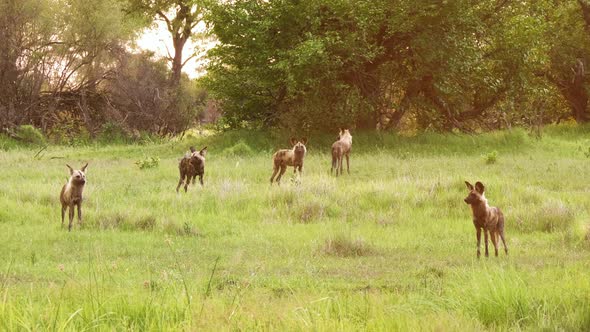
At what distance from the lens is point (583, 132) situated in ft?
128

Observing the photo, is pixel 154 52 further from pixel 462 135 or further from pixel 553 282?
pixel 553 282

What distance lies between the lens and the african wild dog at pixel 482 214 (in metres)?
10.4

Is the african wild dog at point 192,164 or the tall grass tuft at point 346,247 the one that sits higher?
the african wild dog at point 192,164

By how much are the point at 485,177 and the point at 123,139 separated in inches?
978

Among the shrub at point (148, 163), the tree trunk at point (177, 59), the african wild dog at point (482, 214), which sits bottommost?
the shrub at point (148, 163)

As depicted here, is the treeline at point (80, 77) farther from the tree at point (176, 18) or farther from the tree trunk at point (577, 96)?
the tree trunk at point (577, 96)

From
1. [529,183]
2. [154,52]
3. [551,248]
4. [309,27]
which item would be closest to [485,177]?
[529,183]

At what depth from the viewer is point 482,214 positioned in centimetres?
1053

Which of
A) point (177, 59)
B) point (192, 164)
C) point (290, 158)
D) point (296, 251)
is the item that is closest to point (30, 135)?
point (177, 59)

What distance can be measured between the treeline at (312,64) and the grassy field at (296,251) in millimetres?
5667

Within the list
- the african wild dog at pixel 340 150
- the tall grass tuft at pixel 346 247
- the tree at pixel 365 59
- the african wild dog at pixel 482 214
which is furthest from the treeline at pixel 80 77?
the african wild dog at pixel 482 214

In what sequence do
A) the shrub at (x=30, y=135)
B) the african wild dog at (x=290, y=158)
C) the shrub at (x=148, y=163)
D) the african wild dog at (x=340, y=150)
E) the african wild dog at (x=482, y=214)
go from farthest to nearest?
1. the shrub at (x=30, y=135)
2. the shrub at (x=148, y=163)
3. the african wild dog at (x=340, y=150)
4. the african wild dog at (x=290, y=158)
5. the african wild dog at (x=482, y=214)

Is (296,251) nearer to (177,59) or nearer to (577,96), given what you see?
(577,96)

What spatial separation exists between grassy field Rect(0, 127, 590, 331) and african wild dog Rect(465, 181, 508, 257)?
0.39 meters
